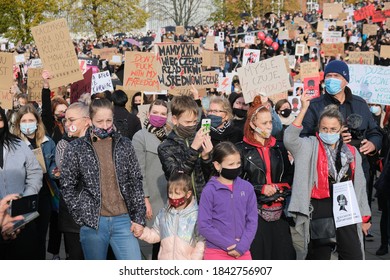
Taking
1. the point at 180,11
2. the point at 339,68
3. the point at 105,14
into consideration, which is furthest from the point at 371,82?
the point at 180,11

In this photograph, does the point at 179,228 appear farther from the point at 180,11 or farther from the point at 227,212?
the point at 180,11

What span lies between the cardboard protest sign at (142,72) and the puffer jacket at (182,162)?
4.55 metres

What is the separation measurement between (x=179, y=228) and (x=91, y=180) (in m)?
0.73

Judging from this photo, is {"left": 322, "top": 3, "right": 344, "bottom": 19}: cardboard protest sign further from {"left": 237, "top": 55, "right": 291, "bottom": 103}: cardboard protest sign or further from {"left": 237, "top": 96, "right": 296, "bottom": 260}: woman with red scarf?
{"left": 237, "top": 96, "right": 296, "bottom": 260}: woman with red scarf

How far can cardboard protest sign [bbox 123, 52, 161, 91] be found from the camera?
1030 cm

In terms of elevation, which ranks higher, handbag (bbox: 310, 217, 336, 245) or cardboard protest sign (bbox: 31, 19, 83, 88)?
cardboard protest sign (bbox: 31, 19, 83, 88)

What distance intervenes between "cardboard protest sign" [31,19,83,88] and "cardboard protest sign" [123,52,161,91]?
667 millimetres

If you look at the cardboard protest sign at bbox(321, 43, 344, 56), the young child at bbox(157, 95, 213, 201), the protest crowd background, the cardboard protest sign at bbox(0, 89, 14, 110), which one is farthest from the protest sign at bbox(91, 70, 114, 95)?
the cardboard protest sign at bbox(321, 43, 344, 56)

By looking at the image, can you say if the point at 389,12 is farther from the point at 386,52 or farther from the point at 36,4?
the point at 36,4

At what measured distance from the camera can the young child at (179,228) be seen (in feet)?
17.4

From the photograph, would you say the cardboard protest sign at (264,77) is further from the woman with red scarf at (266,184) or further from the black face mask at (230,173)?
the black face mask at (230,173)

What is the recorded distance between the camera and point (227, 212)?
17.0 ft

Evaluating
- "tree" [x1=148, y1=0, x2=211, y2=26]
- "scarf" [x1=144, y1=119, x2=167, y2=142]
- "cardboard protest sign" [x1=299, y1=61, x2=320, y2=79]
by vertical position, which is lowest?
"tree" [x1=148, y1=0, x2=211, y2=26]

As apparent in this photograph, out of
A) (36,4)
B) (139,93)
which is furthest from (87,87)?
(36,4)
